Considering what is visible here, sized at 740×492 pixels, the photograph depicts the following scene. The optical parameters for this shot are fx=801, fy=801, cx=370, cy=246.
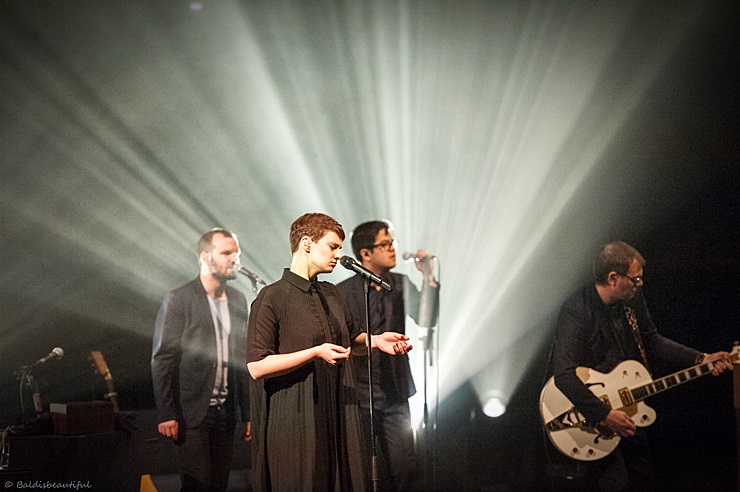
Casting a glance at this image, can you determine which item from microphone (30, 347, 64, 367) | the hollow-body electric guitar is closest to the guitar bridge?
the hollow-body electric guitar

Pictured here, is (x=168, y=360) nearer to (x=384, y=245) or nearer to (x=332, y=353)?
(x=384, y=245)

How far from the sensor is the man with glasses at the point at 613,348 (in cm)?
529

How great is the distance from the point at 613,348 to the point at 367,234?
1832mm

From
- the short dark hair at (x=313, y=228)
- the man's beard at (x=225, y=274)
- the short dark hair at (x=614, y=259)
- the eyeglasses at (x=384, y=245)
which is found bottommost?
the short dark hair at (x=313, y=228)

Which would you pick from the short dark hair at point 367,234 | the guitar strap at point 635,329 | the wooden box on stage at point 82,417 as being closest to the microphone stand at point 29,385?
the wooden box on stage at point 82,417

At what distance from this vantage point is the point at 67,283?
6184 mm

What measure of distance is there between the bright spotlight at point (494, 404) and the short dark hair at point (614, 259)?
1.11m

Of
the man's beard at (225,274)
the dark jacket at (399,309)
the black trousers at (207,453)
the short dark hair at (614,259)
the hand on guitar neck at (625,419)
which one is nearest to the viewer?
the black trousers at (207,453)

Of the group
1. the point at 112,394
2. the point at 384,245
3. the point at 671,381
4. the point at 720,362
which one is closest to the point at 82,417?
the point at 112,394

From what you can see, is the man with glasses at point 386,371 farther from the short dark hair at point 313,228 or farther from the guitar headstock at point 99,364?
the guitar headstock at point 99,364

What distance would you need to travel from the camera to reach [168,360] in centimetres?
471

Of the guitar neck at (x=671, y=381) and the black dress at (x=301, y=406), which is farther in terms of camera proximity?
the guitar neck at (x=671, y=381)

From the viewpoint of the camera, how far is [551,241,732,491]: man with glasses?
Result: 529cm

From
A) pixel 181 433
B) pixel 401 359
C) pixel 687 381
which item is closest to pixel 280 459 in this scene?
pixel 181 433
